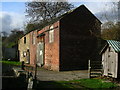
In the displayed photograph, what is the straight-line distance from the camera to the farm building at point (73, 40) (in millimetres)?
23875

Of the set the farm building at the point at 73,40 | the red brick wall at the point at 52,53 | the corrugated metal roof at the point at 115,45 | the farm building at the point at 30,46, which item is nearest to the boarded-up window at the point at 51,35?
the farm building at the point at 73,40

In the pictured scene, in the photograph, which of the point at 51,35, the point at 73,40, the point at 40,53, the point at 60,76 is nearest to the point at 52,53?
the point at 51,35

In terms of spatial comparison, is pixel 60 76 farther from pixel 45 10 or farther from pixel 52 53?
pixel 45 10

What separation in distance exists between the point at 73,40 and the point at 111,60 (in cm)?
1041

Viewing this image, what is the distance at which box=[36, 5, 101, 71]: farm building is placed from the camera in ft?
78.3

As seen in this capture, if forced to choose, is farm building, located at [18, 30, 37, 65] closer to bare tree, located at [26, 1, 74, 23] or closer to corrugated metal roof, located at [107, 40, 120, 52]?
bare tree, located at [26, 1, 74, 23]

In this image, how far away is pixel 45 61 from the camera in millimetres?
28156

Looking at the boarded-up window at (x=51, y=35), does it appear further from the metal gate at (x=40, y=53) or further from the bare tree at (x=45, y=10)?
the bare tree at (x=45, y=10)

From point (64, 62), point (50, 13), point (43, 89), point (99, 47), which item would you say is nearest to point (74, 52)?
point (64, 62)

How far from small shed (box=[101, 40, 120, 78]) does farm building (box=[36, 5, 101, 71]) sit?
8790mm

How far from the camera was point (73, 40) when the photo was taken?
24609 mm

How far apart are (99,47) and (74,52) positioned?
4.06 m

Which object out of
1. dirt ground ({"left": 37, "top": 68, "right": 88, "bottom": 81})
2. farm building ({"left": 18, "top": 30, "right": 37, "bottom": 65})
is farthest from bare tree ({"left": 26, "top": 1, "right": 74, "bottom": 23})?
dirt ground ({"left": 37, "top": 68, "right": 88, "bottom": 81})

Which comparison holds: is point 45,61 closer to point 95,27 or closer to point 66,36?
point 66,36
